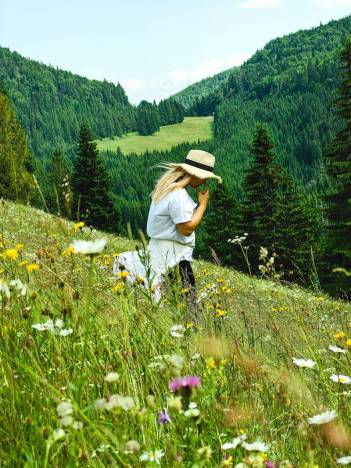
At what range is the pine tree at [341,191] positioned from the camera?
2381cm

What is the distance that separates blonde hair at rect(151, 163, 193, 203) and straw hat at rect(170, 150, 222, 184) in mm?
73

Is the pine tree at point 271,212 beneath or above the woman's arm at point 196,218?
beneath

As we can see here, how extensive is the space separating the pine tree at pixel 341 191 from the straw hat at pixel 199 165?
62.1 ft

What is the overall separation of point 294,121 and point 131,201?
7977 cm

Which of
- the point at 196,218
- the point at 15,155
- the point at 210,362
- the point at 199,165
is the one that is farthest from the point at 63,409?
the point at 15,155

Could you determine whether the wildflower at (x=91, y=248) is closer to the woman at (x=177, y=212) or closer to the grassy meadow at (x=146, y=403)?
the grassy meadow at (x=146, y=403)

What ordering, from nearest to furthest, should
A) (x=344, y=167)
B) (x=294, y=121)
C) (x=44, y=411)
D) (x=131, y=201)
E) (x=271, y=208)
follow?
(x=44, y=411)
(x=344, y=167)
(x=271, y=208)
(x=131, y=201)
(x=294, y=121)

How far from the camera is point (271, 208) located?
36.8 metres

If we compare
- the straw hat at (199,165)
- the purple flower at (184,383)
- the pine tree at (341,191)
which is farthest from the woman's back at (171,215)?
the pine tree at (341,191)

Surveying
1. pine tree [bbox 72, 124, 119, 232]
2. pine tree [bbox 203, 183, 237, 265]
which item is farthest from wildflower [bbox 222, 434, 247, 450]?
pine tree [bbox 72, 124, 119, 232]

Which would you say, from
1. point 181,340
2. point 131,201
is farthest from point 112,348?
point 131,201

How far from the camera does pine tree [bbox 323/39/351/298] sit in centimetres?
2381

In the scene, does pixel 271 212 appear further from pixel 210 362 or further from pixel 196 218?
pixel 210 362

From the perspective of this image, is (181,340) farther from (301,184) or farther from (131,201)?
(301,184)
